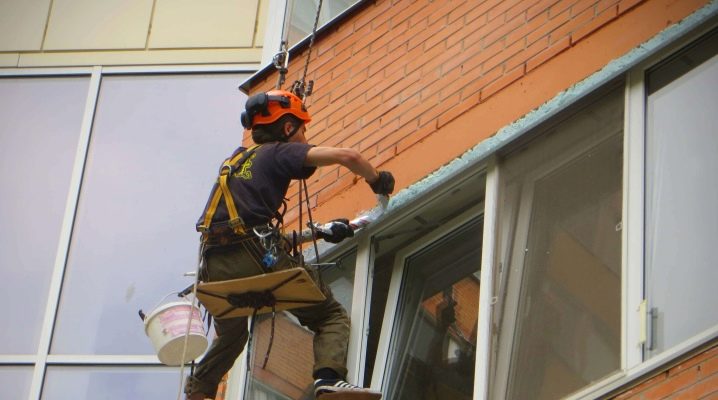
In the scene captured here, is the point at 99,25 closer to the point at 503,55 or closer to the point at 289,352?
the point at 289,352

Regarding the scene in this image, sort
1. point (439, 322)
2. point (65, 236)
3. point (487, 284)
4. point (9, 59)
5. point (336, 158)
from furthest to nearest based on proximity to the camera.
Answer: point (9, 59), point (65, 236), point (439, 322), point (336, 158), point (487, 284)

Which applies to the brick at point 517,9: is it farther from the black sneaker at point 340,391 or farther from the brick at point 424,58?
the black sneaker at point 340,391

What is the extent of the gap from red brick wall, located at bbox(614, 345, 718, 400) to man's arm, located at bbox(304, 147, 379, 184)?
6.38 feet

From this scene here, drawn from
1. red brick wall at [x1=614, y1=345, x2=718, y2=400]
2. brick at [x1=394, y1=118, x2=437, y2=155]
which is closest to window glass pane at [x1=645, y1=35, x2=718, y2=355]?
red brick wall at [x1=614, y1=345, x2=718, y2=400]

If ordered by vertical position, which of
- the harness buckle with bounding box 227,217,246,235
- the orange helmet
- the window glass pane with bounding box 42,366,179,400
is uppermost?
the orange helmet

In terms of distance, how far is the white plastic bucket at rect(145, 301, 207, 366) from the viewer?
7.88 meters

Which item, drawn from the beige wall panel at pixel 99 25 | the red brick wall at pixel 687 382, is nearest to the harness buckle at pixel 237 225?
the red brick wall at pixel 687 382

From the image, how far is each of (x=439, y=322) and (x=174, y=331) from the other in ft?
4.49

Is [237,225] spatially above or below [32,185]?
below

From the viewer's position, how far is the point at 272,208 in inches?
309

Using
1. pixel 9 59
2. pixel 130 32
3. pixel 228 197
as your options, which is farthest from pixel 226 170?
pixel 9 59

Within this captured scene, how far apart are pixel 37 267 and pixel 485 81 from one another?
396 centimetres

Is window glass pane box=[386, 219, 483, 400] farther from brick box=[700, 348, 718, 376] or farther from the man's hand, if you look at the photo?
brick box=[700, 348, 718, 376]

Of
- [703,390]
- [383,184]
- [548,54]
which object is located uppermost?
[548,54]
